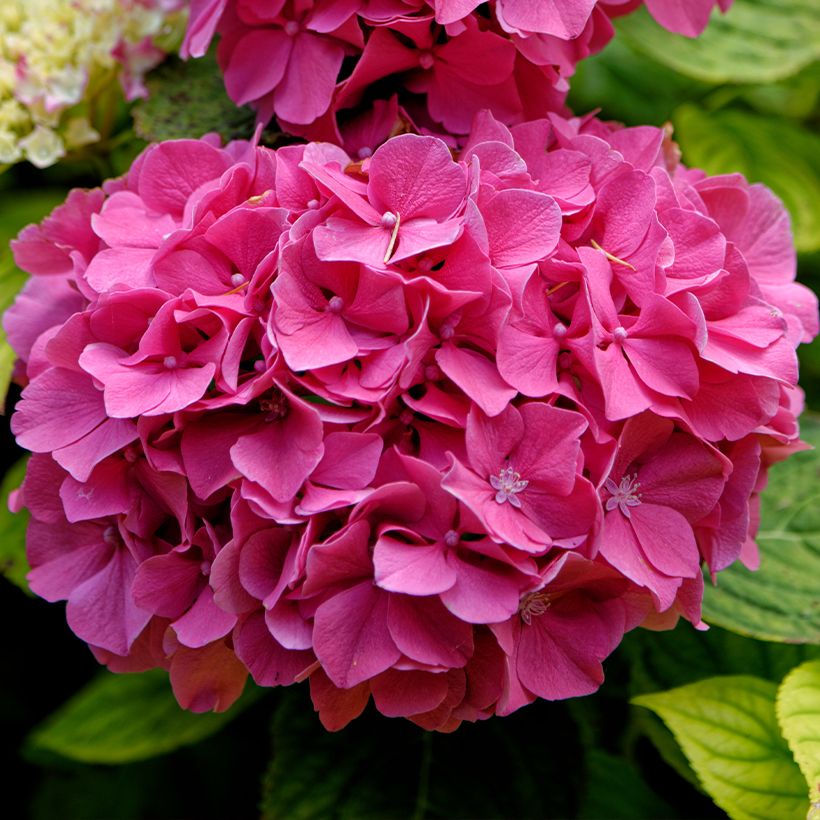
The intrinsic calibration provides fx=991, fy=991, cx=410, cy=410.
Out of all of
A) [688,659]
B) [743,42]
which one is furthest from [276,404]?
[743,42]

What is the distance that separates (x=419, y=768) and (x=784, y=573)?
321 millimetres

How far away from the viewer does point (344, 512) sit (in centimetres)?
52

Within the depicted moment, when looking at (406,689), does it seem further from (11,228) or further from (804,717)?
(11,228)

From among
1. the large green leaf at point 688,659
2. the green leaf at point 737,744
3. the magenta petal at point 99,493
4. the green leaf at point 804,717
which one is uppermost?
the magenta petal at point 99,493

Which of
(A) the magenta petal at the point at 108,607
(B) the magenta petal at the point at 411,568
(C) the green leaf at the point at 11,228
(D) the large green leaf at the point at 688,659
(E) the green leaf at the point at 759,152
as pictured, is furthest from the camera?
(E) the green leaf at the point at 759,152

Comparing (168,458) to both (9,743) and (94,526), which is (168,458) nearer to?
(94,526)

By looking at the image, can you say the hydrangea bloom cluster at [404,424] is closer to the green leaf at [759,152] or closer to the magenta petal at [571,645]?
the magenta petal at [571,645]

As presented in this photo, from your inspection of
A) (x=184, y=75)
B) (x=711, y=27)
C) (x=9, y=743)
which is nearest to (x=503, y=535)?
(x=184, y=75)

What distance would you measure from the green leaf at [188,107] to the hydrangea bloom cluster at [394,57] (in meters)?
0.07

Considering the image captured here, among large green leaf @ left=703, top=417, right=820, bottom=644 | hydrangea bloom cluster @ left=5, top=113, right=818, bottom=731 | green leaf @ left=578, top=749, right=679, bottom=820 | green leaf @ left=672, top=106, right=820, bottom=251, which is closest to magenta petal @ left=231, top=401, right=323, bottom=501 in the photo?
hydrangea bloom cluster @ left=5, top=113, right=818, bottom=731

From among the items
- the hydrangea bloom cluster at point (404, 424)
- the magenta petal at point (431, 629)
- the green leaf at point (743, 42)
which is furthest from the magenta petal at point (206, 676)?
the green leaf at point (743, 42)

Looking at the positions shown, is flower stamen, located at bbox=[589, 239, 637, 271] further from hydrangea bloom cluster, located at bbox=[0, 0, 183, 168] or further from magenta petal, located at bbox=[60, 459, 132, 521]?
hydrangea bloom cluster, located at bbox=[0, 0, 183, 168]

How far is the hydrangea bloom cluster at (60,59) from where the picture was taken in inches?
30.6

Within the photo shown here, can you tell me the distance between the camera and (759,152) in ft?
3.31
